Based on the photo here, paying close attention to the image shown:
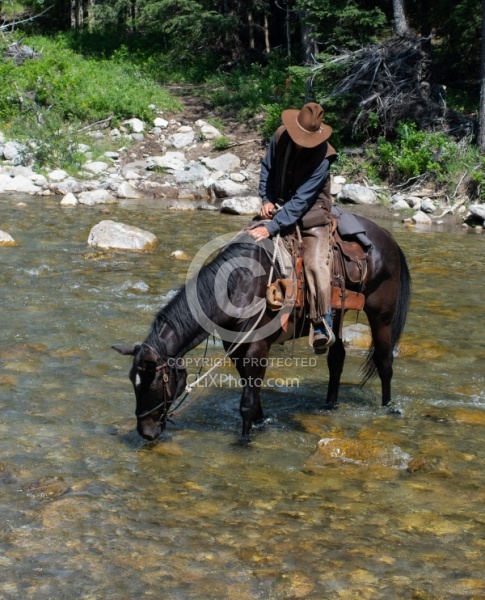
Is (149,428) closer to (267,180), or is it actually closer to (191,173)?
(267,180)

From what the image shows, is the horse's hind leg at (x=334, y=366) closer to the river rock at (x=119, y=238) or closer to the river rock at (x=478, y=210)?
the river rock at (x=119, y=238)

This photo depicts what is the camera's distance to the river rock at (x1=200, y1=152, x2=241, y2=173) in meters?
20.8

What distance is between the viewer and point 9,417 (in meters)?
6.05

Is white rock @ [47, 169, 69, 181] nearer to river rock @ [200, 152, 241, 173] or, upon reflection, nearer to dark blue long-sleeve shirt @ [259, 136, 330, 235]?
river rock @ [200, 152, 241, 173]

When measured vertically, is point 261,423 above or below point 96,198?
below

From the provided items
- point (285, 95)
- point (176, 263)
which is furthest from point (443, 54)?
point (176, 263)

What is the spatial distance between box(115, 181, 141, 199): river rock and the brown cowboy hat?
1340 cm

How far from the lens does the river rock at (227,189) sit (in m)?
18.9

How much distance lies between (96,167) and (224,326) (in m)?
15.9

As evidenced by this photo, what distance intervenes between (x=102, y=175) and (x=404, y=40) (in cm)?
976

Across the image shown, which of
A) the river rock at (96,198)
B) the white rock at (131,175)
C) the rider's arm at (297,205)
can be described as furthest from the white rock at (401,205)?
the rider's arm at (297,205)

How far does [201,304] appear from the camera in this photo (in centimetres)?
549

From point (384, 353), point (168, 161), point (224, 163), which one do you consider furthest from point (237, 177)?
point (384, 353)

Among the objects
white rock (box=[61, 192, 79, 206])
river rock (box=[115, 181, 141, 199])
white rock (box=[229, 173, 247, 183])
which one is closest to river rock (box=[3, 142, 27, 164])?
river rock (box=[115, 181, 141, 199])
